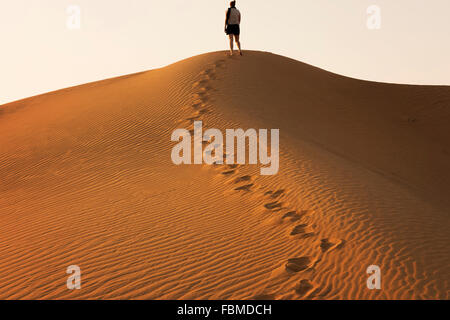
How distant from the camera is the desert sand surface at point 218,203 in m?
5.00

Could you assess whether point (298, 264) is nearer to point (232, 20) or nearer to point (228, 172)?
point (228, 172)

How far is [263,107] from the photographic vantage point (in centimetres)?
1395

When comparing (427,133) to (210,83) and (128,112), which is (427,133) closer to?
(210,83)

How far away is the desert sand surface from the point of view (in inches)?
197

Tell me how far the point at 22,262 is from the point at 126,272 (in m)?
1.63

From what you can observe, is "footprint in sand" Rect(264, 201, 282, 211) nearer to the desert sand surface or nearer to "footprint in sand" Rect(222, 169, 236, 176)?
the desert sand surface

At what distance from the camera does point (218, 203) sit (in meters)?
7.44

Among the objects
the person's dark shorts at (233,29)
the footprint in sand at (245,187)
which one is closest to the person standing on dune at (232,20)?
the person's dark shorts at (233,29)

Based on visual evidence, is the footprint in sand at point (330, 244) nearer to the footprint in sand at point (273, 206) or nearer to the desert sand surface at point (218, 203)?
the desert sand surface at point (218, 203)

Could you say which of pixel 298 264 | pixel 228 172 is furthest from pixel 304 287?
pixel 228 172

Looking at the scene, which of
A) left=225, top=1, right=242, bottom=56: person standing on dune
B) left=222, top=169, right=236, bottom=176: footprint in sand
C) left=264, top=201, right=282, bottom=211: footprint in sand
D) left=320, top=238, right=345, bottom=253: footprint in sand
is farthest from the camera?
left=225, top=1, right=242, bottom=56: person standing on dune

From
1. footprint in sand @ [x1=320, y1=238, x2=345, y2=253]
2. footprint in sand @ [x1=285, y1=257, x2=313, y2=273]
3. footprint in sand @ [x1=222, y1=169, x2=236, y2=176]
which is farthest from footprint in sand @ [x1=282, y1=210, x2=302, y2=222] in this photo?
footprint in sand @ [x1=222, y1=169, x2=236, y2=176]

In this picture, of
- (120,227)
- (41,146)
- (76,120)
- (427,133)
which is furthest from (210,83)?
(120,227)
